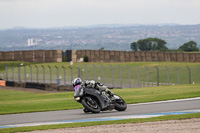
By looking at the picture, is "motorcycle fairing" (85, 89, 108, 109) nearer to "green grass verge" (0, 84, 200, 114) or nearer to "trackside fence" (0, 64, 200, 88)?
"green grass verge" (0, 84, 200, 114)

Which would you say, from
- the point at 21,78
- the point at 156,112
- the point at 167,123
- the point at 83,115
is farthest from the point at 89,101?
the point at 21,78

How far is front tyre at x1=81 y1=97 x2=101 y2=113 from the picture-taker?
15.2m

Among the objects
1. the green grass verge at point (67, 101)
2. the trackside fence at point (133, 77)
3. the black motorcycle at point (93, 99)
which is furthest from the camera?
the trackside fence at point (133, 77)

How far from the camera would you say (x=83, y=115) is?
15.3 m

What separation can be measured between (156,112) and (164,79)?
2572 cm

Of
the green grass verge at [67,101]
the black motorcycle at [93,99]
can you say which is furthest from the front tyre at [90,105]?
the green grass verge at [67,101]

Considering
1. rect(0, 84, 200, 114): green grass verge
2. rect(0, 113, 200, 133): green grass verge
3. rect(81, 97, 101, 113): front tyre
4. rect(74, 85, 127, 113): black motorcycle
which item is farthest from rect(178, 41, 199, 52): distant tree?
rect(0, 113, 200, 133): green grass verge

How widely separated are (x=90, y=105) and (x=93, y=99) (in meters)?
0.21

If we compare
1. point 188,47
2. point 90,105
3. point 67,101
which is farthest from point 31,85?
point 188,47

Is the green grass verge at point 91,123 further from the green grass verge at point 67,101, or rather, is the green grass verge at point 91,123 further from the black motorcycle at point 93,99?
the green grass verge at point 67,101

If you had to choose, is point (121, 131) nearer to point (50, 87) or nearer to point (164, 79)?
point (164, 79)

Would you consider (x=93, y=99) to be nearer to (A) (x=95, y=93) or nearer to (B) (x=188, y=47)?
(A) (x=95, y=93)

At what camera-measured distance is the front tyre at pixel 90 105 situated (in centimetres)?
1519

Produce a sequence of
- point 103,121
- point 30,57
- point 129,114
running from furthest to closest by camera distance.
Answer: point 30,57, point 129,114, point 103,121
